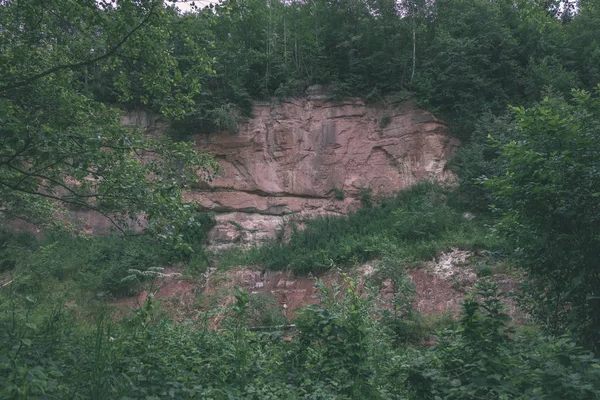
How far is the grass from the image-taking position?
16469mm

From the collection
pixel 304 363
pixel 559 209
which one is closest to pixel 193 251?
pixel 304 363

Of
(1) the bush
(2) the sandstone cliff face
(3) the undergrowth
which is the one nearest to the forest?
(3) the undergrowth

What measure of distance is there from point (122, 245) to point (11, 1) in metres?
15.0

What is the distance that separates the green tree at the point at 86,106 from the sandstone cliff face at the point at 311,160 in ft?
45.9

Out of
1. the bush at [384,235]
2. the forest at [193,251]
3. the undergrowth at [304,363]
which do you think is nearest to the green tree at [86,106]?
the forest at [193,251]

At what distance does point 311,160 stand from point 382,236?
6147 millimetres

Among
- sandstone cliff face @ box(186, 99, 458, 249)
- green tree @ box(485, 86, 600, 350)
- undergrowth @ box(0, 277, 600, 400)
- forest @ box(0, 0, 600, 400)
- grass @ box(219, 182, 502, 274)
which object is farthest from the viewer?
sandstone cliff face @ box(186, 99, 458, 249)

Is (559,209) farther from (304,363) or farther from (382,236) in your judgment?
(382,236)

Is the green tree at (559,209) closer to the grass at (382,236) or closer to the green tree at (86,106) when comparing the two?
the green tree at (86,106)

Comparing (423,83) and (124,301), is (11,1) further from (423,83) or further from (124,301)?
(423,83)

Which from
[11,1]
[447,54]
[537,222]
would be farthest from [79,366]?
[447,54]

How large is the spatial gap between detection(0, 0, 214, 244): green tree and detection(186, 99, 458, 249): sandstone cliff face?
551 inches

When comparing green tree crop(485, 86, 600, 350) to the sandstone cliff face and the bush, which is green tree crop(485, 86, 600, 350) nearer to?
the bush

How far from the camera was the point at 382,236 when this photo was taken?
1781 cm
